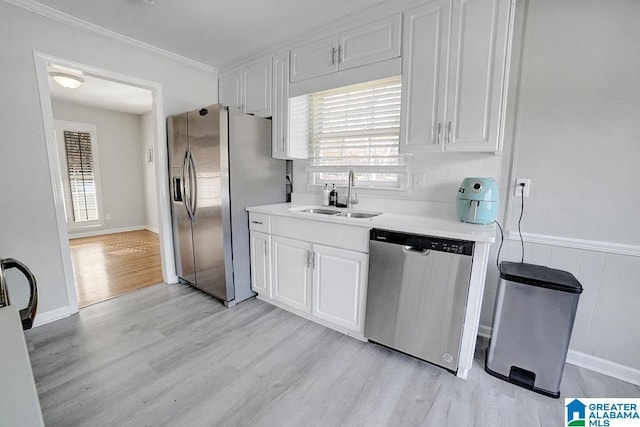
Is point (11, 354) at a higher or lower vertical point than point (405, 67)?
lower

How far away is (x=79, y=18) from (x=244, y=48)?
50.9 inches

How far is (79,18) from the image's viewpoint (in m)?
2.18

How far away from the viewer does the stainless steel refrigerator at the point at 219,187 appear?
2.32 metres

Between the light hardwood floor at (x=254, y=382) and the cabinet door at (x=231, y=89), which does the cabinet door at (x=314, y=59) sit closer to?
the cabinet door at (x=231, y=89)

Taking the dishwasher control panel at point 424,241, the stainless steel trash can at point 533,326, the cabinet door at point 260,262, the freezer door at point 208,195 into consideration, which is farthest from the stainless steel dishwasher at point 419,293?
the freezer door at point 208,195

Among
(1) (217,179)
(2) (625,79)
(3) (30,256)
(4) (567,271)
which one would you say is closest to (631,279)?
(4) (567,271)

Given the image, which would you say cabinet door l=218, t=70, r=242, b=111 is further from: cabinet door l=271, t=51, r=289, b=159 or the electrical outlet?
the electrical outlet

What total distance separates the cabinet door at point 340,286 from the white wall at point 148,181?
4.71m

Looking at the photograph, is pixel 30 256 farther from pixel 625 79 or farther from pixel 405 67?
pixel 625 79

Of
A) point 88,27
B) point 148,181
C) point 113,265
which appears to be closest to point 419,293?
point 88,27

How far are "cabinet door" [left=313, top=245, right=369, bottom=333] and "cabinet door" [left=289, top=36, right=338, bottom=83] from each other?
1.48 m

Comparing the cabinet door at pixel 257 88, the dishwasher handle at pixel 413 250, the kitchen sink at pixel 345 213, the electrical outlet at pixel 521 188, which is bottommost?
the dishwasher handle at pixel 413 250

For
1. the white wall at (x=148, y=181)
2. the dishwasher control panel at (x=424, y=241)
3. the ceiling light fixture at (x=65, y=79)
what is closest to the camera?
the dishwasher control panel at (x=424, y=241)

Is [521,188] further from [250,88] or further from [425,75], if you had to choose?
[250,88]
